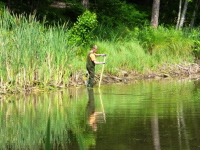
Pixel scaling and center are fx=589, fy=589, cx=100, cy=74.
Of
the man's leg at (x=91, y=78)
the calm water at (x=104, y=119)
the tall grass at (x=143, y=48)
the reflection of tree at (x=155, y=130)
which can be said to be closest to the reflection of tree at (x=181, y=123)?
the calm water at (x=104, y=119)

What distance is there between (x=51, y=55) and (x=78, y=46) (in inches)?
161

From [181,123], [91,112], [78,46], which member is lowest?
[78,46]

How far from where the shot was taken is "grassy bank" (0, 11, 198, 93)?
52.8ft

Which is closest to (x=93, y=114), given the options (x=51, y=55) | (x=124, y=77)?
(x=51, y=55)

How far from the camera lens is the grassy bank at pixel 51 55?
16.1 metres

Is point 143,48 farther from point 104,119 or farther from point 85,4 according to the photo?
point 104,119

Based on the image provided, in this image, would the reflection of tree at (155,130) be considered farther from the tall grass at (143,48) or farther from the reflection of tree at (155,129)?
the tall grass at (143,48)

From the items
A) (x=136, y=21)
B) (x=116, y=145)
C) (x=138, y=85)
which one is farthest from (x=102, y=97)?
(x=136, y=21)

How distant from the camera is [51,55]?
17.8m

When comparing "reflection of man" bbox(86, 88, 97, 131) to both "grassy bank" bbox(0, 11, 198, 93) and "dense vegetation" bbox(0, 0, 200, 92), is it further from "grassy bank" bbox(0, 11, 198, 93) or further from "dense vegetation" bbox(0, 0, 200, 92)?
"dense vegetation" bbox(0, 0, 200, 92)

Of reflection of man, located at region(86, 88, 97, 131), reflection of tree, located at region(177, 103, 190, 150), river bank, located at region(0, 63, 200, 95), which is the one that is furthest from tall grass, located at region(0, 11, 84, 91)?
reflection of tree, located at region(177, 103, 190, 150)

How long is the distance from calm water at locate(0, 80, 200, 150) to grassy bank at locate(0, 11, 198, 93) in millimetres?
743

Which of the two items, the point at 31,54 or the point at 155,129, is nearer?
the point at 155,129

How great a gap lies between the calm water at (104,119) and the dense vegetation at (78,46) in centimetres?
82
